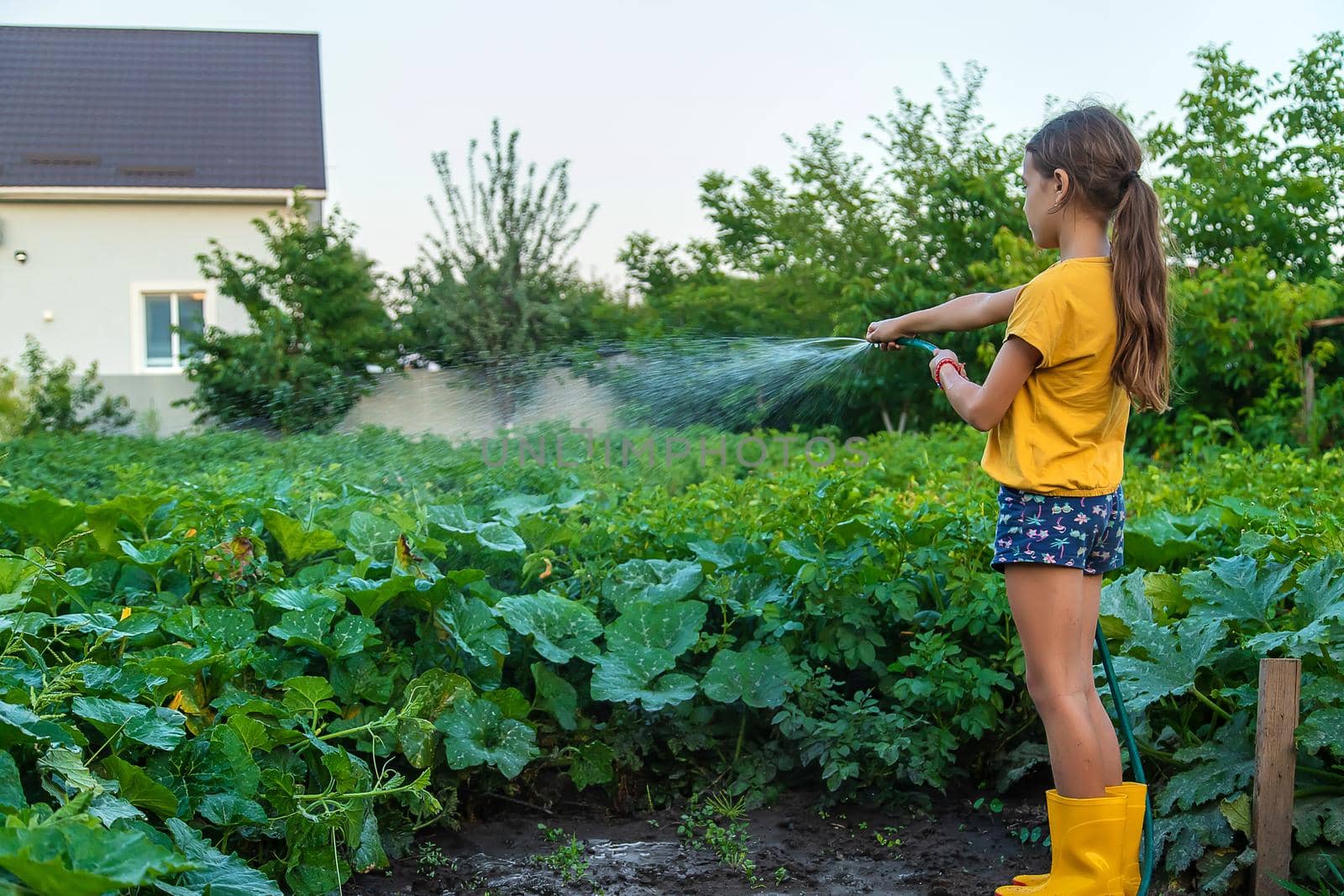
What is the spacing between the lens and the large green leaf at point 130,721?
1.87 metres

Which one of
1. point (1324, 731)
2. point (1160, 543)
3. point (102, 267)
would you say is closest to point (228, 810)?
point (1324, 731)

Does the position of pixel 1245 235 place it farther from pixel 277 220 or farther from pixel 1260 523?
pixel 277 220

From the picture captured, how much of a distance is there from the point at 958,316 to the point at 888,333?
0.16m

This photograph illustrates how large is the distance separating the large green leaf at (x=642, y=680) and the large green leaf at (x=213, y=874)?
3.33 ft

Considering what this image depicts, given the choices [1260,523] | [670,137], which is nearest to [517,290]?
[670,137]

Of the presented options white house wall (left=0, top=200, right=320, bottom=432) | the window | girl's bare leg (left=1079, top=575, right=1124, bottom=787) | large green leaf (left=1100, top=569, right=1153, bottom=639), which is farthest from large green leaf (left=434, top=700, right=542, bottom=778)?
the window

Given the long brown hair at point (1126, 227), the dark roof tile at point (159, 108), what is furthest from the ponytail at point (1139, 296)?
the dark roof tile at point (159, 108)

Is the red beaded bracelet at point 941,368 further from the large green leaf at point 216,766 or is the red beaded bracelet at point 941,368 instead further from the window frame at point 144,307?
the window frame at point 144,307

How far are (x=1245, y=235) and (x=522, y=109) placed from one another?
26.9 feet

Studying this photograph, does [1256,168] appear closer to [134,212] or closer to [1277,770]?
[1277,770]

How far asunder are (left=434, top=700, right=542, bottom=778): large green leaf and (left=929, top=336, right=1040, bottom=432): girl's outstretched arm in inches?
48.4

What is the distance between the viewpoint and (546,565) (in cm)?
315

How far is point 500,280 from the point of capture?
12.7m

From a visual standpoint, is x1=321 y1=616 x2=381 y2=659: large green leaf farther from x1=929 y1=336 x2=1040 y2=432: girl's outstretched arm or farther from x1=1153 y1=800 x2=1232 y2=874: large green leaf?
x1=1153 y1=800 x2=1232 y2=874: large green leaf
